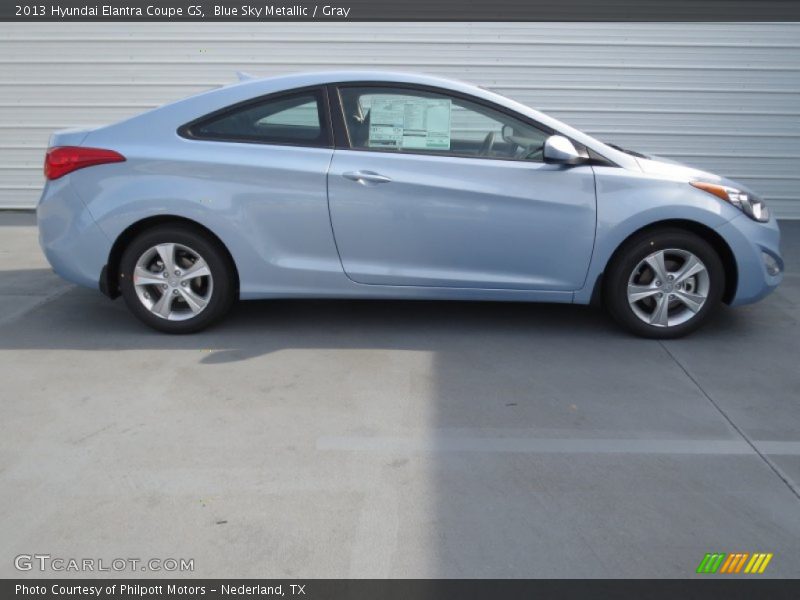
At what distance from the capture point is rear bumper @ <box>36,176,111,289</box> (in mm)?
5539

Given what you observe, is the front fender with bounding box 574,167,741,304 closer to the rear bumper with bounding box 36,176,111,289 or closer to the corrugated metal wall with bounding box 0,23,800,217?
the rear bumper with bounding box 36,176,111,289

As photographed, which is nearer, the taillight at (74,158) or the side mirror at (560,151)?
the side mirror at (560,151)

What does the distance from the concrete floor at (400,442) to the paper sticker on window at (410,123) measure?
1182 millimetres

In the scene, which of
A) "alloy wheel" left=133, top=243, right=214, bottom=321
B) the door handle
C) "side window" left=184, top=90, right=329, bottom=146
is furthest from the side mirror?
"alloy wheel" left=133, top=243, right=214, bottom=321

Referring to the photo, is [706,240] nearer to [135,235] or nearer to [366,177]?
[366,177]

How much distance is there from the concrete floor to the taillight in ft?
3.33

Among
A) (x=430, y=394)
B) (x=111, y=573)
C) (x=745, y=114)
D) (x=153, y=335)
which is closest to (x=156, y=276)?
(x=153, y=335)

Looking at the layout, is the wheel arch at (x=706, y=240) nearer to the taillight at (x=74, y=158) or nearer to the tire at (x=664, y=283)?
the tire at (x=664, y=283)

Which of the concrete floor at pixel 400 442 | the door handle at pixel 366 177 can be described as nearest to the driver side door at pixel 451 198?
the door handle at pixel 366 177

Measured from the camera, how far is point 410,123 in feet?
18.5

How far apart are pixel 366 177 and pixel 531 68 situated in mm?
4542

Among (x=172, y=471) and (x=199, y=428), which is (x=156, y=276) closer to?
(x=199, y=428)

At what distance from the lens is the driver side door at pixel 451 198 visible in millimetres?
5480

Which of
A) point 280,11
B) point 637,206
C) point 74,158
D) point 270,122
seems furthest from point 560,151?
point 280,11
